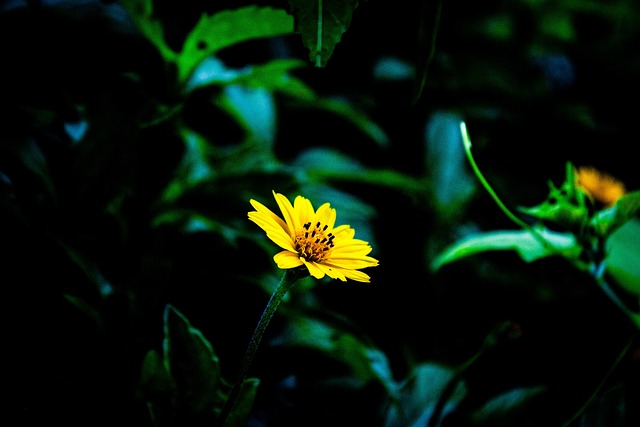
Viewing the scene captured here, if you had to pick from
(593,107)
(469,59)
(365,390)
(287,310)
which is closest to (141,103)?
(287,310)

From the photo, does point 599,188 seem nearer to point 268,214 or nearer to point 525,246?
point 525,246

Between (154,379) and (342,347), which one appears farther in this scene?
(342,347)

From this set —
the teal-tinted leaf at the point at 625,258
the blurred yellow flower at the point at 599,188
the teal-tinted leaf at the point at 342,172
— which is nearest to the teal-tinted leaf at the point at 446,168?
the teal-tinted leaf at the point at 342,172

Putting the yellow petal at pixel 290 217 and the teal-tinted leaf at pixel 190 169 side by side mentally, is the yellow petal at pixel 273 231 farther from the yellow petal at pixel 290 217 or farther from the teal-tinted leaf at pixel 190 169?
the teal-tinted leaf at pixel 190 169

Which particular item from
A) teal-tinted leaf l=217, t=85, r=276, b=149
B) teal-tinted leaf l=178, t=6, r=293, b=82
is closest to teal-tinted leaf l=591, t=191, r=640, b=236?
teal-tinted leaf l=178, t=6, r=293, b=82

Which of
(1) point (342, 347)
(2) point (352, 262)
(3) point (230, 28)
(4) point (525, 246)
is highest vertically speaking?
(3) point (230, 28)

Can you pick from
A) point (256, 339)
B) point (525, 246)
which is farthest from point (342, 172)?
point (256, 339)
